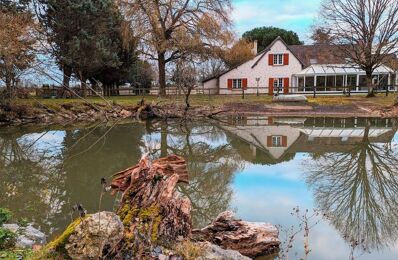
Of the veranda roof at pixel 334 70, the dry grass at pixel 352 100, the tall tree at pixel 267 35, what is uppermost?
the tall tree at pixel 267 35

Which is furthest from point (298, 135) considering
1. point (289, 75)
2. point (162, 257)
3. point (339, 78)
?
point (289, 75)

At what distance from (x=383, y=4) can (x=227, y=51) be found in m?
13.5

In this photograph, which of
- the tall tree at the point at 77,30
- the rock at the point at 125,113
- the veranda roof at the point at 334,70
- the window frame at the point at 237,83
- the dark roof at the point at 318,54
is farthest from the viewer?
the window frame at the point at 237,83

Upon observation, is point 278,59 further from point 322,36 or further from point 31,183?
point 31,183

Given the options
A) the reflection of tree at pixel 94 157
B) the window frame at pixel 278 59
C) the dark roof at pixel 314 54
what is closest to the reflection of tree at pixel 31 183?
the reflection of tree at pixel 94 157

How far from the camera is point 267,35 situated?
5962 cm

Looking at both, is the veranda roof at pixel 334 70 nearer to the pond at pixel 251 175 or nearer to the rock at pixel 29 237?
the pond at pixel 251 175

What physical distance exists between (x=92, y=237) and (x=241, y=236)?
267cm

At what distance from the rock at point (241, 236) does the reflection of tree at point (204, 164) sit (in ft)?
2.98

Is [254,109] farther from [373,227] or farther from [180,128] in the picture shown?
[373,227]

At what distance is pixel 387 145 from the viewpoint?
1605cm

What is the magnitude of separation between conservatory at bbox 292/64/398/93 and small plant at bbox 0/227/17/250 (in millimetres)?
39302

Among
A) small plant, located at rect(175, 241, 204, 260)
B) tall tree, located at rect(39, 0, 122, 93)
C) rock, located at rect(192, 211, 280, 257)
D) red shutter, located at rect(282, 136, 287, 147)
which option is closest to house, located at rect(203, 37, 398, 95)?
tall tree, located at rect(39, 0, 122, 93)

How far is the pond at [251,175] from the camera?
707cm
